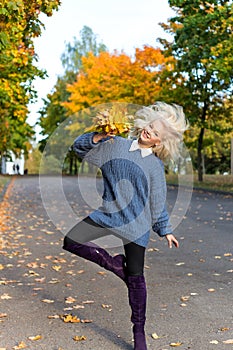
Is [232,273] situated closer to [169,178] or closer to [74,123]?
[74,123]

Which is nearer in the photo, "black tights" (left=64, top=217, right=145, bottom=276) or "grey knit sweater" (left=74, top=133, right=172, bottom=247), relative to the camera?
"grey knit sweater" (left=74, top=133, right=172, bottom=247)

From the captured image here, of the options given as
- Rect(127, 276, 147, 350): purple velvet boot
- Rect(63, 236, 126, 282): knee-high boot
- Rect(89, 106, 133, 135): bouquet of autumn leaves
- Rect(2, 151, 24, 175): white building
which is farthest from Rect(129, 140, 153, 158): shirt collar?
Rect(2, 151, 24, 175): white building

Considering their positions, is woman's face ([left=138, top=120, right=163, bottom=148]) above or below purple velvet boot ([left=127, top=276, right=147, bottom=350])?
above

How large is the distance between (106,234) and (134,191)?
1.41ft

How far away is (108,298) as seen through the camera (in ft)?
20.6

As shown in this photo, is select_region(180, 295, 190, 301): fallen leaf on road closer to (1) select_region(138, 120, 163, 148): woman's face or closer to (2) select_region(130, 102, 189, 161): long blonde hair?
(2) select_region(130, 102, 189, 161): long blonde hair

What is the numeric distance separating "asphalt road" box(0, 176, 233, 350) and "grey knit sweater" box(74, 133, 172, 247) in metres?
0.95

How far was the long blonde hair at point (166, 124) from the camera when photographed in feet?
15.2

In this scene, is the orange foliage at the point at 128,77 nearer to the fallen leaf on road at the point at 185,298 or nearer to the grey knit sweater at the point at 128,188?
the fallen leaf on road at the point at 185,298

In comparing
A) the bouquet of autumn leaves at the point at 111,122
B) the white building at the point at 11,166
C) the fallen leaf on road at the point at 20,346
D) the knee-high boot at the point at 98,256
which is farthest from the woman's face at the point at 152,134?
the white building at the point at 11,166

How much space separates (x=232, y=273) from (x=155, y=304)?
1929mm

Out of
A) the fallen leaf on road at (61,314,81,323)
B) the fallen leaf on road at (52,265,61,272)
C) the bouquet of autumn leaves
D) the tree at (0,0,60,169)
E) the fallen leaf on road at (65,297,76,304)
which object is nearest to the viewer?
the bouquet of autumn leaves

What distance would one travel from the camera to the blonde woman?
14.8ft

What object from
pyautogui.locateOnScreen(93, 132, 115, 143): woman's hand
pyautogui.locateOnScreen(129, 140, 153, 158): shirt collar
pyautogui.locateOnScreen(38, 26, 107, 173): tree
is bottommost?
pyautogui.locateOnScreen(129, 140, 153, 158): shirt collar
